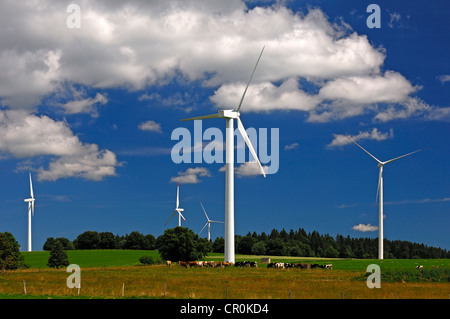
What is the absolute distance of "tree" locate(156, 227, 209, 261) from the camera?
9269 cm

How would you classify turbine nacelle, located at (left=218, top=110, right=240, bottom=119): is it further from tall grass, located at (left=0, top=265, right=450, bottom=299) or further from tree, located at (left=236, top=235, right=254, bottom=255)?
tree, located at (left=236, top=235, right=254, bottom=255)

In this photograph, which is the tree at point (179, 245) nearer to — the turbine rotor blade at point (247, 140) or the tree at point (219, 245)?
the turbine rotor blade at point (247, 140)

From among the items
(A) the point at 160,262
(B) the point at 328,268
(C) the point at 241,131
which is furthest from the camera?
(A) the point at 160,262

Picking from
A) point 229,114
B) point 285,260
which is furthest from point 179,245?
point 285,260

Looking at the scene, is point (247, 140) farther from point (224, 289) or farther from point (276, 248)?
point (276, 248)

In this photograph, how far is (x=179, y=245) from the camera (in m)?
92.7

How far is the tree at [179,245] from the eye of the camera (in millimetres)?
92688

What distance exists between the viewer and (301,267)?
7956cm

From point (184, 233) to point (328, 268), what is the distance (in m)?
28.0

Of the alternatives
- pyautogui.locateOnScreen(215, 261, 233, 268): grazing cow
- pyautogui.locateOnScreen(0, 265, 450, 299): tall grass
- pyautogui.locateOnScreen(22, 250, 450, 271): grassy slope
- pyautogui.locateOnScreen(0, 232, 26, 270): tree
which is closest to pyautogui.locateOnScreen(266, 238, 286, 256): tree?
pyautogui.locateOnScreen(22, 250, 450, 271): grassy slope

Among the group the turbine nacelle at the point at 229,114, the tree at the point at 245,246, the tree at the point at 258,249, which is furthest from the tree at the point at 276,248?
the turbine nacelle at the point at 229,114

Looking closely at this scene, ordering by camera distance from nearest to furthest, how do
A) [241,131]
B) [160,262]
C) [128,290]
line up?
1. [128,290]
2. [241,131]
3. [160,262]
